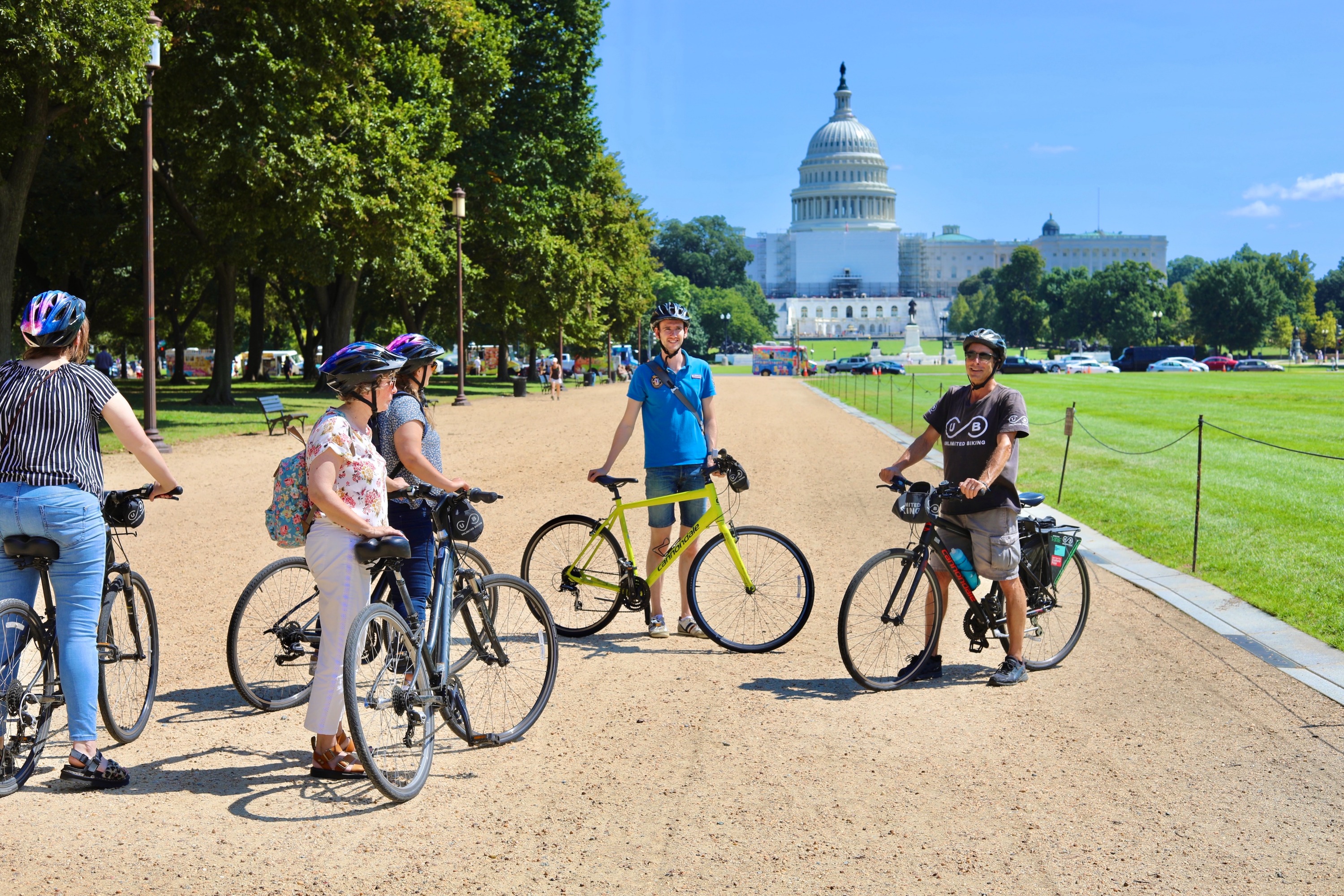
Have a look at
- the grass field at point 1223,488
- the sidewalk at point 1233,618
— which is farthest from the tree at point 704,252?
the sidewalk at point 1233,618

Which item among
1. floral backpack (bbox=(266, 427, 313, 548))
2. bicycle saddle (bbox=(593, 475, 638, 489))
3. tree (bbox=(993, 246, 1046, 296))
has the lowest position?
bicycle saddle (bbox=(593, 475, 638, 489))

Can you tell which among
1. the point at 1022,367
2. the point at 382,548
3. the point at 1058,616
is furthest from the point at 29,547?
the point at 1022,367

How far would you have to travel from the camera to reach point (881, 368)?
98938 millimetres

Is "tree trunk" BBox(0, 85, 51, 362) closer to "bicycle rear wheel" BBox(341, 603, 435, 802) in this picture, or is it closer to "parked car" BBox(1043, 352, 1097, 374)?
"bicycle rear wheel" BBox(341, 603, 435, 802)

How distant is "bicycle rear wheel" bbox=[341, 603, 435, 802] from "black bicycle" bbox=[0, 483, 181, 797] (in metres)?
1.11

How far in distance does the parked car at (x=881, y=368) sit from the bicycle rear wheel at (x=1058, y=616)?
8564cm

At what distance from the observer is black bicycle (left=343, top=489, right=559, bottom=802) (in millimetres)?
4996

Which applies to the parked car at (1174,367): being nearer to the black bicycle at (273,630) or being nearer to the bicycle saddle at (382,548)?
the black bicycle at (273,630)

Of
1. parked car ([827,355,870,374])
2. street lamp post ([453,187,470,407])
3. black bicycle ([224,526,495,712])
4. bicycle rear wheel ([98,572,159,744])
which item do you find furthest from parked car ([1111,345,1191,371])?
bicycle rear wheel ([98,572,159,744])

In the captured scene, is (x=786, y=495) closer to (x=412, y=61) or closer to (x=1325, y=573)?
(x=1325, y=573)

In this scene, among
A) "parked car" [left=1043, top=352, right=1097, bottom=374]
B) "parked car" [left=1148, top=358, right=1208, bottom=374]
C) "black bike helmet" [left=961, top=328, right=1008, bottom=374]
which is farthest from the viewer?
"parked car" [left=1043, top=352, right=1097, bottom=374]

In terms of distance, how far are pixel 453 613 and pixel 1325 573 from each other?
8.43m

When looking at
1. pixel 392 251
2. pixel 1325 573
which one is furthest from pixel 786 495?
pixel 392 251

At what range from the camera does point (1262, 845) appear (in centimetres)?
479
